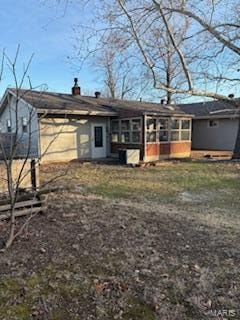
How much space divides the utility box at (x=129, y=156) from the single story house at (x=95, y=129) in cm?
114

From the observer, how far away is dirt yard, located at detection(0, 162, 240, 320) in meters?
2.95

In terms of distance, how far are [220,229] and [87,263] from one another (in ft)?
8.20

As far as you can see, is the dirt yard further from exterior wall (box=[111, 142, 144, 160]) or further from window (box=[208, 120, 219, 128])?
window (box=[208, 120, 219, 128])

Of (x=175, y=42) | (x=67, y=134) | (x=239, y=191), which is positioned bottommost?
(x=239, y=191)

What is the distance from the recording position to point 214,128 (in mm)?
22625

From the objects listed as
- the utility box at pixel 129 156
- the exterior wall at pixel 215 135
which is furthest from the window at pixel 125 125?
A: the exterior wall at pixel 215 135

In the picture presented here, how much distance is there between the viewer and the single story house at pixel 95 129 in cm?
1517

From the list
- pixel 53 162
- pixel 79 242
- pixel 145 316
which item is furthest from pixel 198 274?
pixel 53 162

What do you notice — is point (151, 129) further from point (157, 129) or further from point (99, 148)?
point (99, 148)

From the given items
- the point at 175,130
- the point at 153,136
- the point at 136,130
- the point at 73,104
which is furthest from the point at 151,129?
the point at 73,104

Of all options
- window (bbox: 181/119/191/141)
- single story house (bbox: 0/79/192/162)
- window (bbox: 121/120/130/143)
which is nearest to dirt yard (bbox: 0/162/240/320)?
single story house (bbox: 0/79/192/162)

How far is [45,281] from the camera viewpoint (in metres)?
3.38

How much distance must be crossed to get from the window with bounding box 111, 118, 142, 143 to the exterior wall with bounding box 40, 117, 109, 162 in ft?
2.98

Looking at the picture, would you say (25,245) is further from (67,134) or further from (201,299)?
(67,134)
